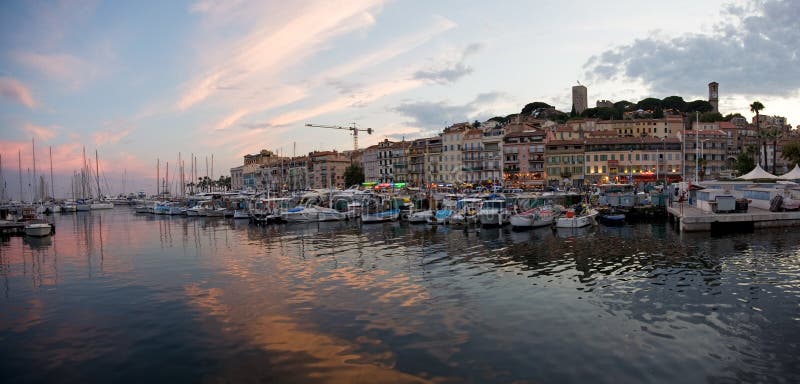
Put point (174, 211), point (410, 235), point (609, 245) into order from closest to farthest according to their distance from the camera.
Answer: point (609, 245)
point (410, 235)
point (174, 211)

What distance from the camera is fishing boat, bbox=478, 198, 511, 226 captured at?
47594 millimetres

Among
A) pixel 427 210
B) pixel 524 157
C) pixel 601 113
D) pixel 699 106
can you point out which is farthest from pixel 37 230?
pixel 699 106

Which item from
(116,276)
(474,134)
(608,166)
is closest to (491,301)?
(116,276)

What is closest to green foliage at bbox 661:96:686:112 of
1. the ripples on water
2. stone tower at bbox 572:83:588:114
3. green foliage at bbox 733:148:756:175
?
stone tower at bbox 572:83:588:114

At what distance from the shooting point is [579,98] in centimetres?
16438

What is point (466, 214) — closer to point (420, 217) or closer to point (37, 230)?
point (420, 217)

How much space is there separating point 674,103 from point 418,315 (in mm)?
168971

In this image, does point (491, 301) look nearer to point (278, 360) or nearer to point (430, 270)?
point (430, 270)

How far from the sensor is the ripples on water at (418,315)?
13148 millimetres

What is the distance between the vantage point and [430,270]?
2648 centimetres

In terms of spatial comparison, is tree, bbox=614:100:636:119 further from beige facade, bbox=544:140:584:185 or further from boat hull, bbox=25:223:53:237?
boat hull, bbox=25:223:53:237

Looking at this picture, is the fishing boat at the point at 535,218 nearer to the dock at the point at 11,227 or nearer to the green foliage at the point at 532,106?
the dock at the point at 11,227

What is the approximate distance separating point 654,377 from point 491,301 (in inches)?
308

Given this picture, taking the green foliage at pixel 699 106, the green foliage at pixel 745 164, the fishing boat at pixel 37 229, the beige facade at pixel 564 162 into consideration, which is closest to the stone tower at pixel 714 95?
the green foliage at pixel 699 106
